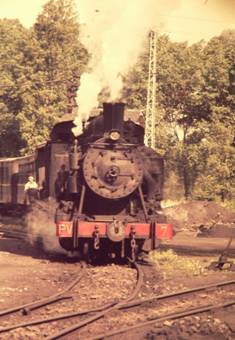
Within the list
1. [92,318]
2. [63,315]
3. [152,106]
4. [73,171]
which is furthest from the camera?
[152,106]

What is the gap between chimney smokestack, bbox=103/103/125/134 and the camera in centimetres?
1253

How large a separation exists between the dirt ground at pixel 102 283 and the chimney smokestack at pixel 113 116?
2.93 metres

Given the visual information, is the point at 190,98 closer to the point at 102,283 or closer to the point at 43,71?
the point at 43,71

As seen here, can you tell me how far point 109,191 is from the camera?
12789 mm

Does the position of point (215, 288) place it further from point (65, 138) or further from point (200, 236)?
point (200, 236)

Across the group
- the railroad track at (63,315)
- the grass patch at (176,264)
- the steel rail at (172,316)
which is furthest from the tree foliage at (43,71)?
the steel rail at (172,316)

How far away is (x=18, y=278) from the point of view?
1109 centimetres

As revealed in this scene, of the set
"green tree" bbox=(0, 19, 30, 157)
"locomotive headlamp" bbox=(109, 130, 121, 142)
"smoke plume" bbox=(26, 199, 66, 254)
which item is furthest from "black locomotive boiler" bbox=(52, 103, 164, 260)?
"green tree" bbox=(0, 19, 30, 157)

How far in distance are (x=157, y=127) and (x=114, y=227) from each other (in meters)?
28.4

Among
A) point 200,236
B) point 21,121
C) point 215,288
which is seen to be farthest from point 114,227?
point 21,121

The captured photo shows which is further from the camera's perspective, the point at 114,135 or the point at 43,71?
the point at 43,71

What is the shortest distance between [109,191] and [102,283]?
2622 millimetres

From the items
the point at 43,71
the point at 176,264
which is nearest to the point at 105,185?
the point at 176,264

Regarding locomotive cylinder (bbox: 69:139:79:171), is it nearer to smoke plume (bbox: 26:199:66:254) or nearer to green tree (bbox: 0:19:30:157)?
smoke plume (bbox: 26:199:66:254)
